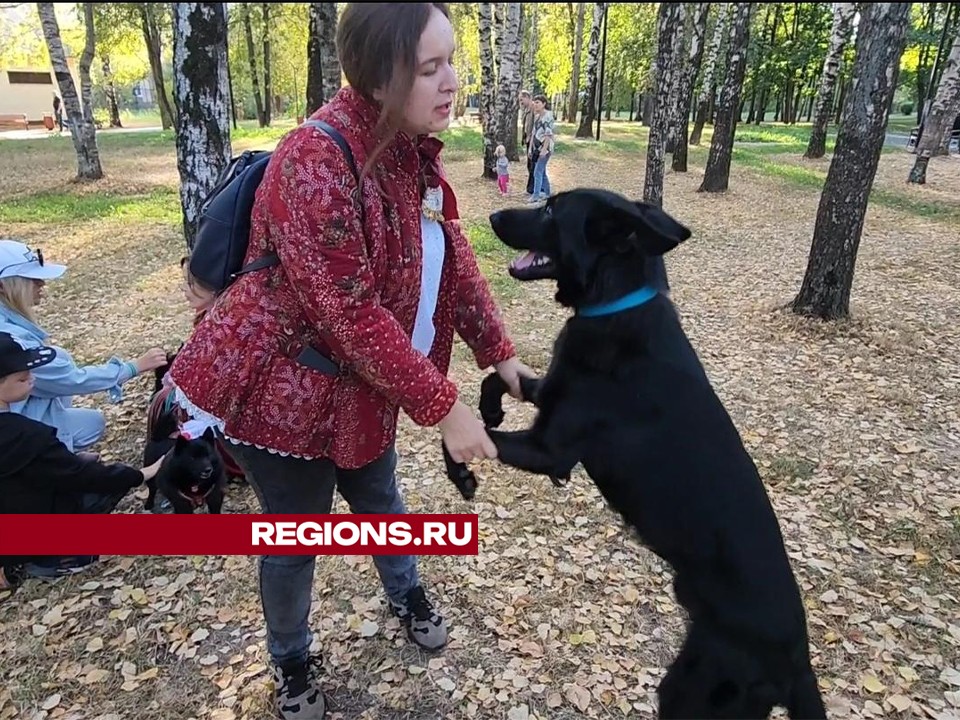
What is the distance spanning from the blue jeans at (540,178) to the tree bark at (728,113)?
357 centimetres

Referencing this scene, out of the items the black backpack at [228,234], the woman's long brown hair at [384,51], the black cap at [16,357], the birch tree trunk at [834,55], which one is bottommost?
the black cap at [16,357]

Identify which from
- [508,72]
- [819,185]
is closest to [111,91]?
[508,72]

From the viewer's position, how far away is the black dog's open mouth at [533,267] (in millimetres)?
2363

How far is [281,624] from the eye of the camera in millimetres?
2473

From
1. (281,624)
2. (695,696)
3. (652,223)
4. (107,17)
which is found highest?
(107,17)

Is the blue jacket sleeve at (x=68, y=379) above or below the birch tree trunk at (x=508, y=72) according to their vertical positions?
below

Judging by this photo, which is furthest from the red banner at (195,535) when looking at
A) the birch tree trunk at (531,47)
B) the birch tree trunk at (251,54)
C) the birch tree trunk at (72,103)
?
the birch tree trunk at (531,47)

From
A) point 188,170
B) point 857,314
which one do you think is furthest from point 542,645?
point 857,314

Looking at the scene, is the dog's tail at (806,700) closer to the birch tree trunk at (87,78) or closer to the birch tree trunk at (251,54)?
the birch tree trunk at (87,78)

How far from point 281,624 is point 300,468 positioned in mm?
709

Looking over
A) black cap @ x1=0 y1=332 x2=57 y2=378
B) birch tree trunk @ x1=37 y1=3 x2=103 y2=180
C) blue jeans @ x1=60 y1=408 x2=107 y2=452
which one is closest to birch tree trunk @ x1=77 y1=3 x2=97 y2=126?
birch tree trunk @ x1=37 y1=3 x2=103 y2=180

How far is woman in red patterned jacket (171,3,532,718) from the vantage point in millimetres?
1693

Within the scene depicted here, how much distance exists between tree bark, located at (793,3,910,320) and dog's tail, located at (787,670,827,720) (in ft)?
17.7

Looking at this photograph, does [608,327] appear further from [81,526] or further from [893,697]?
[81,526]
